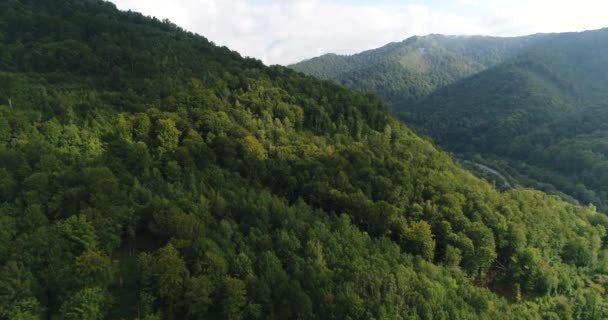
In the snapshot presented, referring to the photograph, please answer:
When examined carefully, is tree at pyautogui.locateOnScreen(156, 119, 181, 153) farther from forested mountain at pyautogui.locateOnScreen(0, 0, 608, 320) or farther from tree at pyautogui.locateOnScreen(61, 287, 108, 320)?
tree at pyautogui.locateOnScreen(61, 287, 108, 320)

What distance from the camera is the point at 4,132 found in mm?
67312

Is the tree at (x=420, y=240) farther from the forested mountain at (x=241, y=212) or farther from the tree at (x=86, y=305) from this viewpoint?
the tree at (x=86, y=305)

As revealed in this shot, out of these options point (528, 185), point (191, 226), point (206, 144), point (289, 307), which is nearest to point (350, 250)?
point (289, 307)

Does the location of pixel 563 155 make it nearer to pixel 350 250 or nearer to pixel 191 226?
pixel 350 250

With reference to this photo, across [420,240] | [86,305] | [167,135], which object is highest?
[167,135]

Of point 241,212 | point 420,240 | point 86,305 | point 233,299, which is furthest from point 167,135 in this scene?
point 420,240

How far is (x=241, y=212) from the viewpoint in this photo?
66.2 m

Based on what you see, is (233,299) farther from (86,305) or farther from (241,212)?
(241,212)

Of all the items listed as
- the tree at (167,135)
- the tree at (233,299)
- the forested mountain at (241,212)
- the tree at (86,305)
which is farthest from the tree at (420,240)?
the tree at (86,305)

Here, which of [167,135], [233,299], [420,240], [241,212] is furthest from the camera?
[167,135]

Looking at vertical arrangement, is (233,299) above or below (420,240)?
above

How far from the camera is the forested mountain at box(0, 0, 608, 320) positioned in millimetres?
52344

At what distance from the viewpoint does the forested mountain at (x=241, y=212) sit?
52344 millimetres

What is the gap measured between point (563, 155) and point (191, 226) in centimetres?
19588
